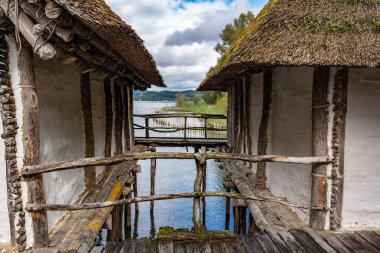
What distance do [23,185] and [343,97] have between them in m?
3.76

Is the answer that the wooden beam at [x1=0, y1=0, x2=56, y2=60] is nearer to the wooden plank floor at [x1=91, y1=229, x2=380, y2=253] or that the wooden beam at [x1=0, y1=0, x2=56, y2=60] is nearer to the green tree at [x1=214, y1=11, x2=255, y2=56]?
the wooden plank floor at [x1=91, y1=229, x2=380, y2=253]

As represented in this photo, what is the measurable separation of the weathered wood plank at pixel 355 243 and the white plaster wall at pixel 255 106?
3343 mm

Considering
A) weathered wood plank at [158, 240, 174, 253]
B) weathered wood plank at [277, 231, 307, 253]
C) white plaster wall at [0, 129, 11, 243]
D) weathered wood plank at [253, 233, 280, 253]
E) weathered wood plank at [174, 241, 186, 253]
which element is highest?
white plaster wall at [0, 129, 11, 243]

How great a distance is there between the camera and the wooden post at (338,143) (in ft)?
12.4

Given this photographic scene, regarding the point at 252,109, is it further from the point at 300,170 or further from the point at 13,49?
the point at 13,49

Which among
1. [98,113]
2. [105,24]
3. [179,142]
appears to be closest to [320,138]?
[105,24]

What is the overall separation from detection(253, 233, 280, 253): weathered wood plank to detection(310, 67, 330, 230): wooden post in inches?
28.5

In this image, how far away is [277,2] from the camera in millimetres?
4387

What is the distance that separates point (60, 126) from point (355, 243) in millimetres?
4044

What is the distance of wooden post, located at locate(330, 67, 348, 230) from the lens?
12.4 feet

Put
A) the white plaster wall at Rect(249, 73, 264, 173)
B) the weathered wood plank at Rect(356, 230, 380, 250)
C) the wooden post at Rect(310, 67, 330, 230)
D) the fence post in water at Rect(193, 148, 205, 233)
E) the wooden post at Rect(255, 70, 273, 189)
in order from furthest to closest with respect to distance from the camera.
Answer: the white plaster wall at Rect(249, 73, 264, 173), the wooden post at Rect(255, 70, 273, 189), the wooden post at Rect(310, 67, 330, 230), the fence post in water at Rect(193, 148, 205, 233), the weathered wood plank at Rect(356, 230, 380, 250)

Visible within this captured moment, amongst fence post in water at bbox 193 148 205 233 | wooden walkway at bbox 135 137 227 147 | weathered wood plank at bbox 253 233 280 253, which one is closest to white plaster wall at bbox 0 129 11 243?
fence post in water at bbox 193 148 205 233

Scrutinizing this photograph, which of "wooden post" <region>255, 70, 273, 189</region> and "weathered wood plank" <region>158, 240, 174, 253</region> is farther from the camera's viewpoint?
"wooden post" <region>255, 70, 273, 189</region>

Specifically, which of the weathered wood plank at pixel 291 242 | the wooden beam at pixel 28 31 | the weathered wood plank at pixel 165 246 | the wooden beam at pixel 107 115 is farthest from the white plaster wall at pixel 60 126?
the weathered wood plank at pixel 291 242
